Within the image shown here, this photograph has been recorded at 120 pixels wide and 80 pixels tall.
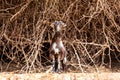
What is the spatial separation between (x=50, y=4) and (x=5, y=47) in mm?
496

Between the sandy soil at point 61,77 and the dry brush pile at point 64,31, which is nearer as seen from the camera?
the sandy soil at point 61,77

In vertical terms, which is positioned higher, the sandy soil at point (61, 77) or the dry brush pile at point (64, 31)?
the dry brush pile at point (64, 31)

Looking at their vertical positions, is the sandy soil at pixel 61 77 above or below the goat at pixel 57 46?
below

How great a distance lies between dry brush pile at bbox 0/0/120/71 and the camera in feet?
9.87

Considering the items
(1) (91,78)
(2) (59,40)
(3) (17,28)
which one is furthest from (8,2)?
(1) (91,78)

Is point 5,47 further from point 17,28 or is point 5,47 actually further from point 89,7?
point 89,7

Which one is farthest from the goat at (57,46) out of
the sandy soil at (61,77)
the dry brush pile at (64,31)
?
the dry brush pile at (64,31)

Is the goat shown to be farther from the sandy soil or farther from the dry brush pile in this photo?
the dry brush pile

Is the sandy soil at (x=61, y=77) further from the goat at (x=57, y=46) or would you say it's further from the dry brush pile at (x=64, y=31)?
the dry brush pile at (x=64, y=31)

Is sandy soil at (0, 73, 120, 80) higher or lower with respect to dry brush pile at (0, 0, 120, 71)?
lower

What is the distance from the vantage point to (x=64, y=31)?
3.08m

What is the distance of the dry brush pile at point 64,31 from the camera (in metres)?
3.01

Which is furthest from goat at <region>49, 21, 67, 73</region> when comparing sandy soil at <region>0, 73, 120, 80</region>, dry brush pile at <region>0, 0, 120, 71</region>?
dry brush pile at <region>0, 0, 120, 71</region>

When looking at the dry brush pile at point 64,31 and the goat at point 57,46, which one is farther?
the dry brush pile at point 64,31
